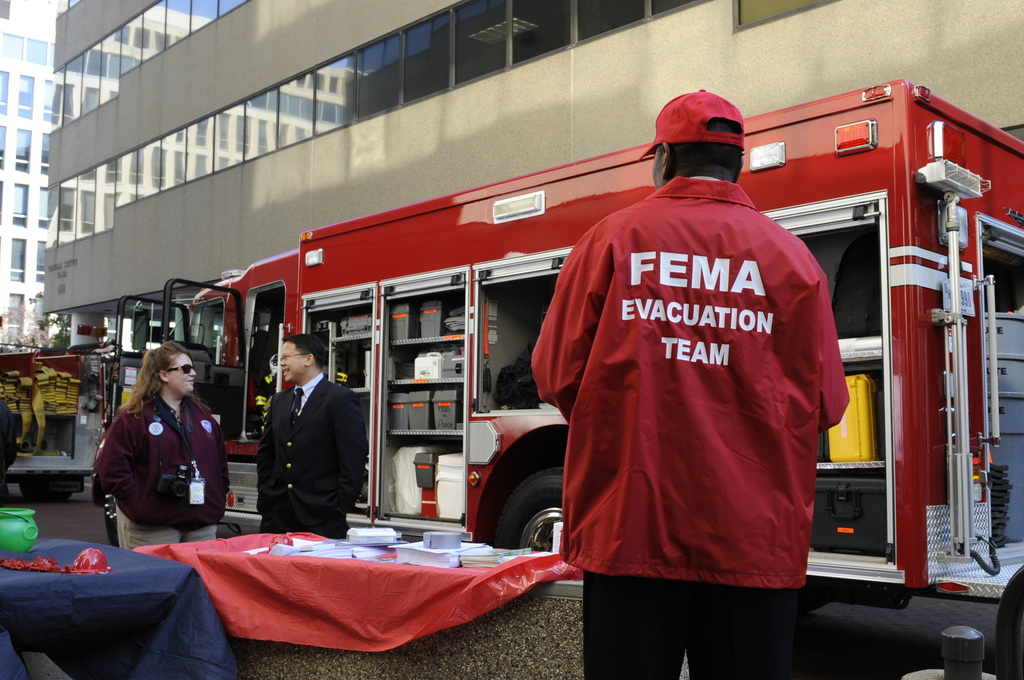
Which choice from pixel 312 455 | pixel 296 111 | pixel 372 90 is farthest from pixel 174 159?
pixel 312 455

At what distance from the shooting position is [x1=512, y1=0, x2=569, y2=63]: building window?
50.1ft

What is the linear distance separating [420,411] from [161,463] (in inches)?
101

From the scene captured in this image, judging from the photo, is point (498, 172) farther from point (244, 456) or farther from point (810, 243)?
point (810, 243)

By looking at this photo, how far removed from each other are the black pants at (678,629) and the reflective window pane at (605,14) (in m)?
13.0

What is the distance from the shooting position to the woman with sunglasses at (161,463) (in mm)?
5094

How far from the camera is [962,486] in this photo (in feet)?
15.6

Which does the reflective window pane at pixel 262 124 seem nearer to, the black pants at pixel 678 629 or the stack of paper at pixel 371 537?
the stack of paper at pixel 371 537

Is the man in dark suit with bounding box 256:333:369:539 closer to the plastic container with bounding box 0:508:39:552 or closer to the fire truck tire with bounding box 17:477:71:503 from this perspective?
the plastic container with bounding box 0:508:39:552

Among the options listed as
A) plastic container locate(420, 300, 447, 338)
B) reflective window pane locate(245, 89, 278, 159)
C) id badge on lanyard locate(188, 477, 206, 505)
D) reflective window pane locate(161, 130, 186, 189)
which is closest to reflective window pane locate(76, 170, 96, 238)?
reflective window pane locate(161, 130, 186, 189)

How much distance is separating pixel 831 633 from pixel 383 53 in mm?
14372

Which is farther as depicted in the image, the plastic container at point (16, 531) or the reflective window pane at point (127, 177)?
the reflective window pane at point (127, 177)

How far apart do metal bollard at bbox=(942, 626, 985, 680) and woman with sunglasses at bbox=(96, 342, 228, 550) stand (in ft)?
11.6

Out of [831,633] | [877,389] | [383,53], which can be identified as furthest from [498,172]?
[877,389]

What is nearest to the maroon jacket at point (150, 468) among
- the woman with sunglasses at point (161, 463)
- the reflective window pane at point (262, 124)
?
the woman with sunglasses at point (161, 463)
